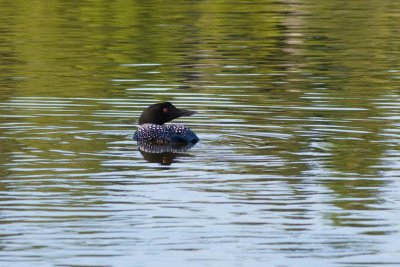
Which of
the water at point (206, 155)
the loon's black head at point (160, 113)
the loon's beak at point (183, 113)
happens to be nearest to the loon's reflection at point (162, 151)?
the water at point (206, 155)

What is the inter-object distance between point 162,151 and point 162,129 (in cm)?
64

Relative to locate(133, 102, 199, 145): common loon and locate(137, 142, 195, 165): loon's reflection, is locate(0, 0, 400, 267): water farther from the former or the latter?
locate(133, 102, 199, 145): common loon

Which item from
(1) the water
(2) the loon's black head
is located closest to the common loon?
(2) the loon's black head

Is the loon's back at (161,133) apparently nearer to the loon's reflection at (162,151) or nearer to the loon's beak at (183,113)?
the loon's reflection at (162,151)

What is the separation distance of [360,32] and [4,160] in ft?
70.4

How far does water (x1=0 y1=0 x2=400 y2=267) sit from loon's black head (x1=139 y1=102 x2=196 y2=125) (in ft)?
1.39

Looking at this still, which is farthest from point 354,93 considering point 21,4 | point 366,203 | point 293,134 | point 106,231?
point 21,4

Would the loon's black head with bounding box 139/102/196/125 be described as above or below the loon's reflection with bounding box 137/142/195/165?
above

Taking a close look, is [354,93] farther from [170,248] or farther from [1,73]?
[170,248]

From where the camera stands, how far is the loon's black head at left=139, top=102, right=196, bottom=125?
1975 cm

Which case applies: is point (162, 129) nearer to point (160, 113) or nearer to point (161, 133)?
point (161, 133)

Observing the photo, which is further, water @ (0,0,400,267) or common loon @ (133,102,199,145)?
common loon @ (133,102,199,145)

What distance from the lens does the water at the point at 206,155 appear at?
12961mm

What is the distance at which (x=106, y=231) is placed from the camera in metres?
13.4
